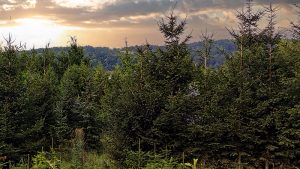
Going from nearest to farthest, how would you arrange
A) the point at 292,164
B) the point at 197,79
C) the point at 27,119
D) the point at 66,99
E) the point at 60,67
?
the point at 292,164
the point at 197,79
the point at 27,119
the point at 66,99
the point at 60,67

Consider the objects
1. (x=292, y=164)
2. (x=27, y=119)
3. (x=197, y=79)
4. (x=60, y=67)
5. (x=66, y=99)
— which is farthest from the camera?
(x=60, y=67)

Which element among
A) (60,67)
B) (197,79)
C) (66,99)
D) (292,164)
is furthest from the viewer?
(60,67)

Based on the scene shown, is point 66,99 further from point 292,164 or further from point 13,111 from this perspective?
point 292,164

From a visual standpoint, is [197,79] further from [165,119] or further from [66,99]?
[66,99]

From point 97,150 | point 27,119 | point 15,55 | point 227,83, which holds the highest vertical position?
point 15,55

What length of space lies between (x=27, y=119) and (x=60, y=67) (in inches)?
1222

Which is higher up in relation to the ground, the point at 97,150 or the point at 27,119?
the point at 27,119

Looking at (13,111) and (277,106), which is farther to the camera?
(13,111)

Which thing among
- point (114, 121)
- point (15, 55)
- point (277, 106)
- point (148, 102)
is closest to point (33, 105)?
point (15, 55)

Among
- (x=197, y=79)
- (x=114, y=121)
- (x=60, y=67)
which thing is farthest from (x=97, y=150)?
(x=60, y=67)

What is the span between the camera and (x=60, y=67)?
58438 millimetres

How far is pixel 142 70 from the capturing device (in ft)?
85.0

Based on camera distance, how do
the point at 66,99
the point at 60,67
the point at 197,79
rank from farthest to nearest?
the point at 60,67, the point at 66,99, the point at 197,79

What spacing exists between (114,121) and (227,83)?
7756mm
